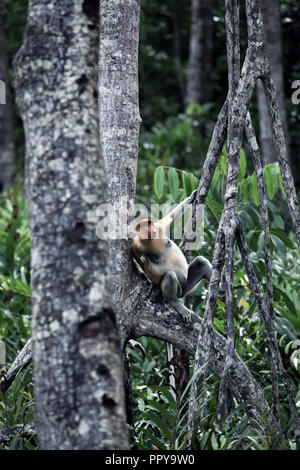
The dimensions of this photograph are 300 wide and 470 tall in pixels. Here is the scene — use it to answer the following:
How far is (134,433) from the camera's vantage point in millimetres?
3672

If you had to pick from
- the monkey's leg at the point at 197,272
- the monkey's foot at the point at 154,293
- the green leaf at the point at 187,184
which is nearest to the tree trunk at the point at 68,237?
the monkey's foot at the point at 154,293

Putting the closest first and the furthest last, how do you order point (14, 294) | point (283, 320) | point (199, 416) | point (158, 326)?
1. point (199, 416)
2. point (158, 326)
3. point (283, 320)
4. point (14, 294)

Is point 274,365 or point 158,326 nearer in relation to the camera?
point 274,365

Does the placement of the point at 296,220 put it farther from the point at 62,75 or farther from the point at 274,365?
the point at 62,75

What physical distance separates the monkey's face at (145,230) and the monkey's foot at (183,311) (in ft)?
1.31

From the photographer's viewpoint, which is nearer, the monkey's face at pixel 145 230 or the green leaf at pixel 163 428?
the green leaf at pixel 163 428

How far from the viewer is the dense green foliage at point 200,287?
326 centimetres

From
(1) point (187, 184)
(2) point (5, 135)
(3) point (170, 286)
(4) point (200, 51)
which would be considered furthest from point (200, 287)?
(2) point (5, 135)

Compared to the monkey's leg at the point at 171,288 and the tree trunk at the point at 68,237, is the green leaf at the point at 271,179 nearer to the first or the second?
the monkey's leg at the point at 171,288

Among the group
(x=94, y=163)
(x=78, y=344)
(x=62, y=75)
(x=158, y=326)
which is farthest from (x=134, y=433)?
(x=62, y=75)

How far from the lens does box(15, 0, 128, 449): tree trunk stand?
2.14 meters

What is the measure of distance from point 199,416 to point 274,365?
462mm

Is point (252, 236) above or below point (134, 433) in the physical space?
above
